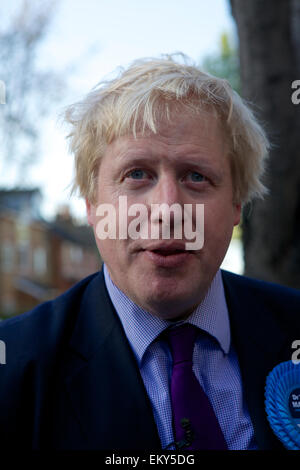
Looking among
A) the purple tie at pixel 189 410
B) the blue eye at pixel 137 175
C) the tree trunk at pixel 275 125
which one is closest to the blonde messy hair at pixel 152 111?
the blue eye at pixel 137 175

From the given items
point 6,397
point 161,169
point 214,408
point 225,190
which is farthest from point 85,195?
point 214,408

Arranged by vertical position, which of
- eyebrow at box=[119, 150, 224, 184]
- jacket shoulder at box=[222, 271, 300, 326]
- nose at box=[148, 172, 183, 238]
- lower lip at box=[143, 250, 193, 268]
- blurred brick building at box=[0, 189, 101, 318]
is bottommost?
jacket shoulder at box=[222, 271, 300, 326]

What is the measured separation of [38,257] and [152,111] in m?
33.8

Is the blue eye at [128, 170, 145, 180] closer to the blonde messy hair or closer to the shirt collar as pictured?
the blonde messy hair

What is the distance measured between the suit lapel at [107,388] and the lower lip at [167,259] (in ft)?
1.23

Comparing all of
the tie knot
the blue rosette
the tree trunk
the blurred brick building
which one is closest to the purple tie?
the tie knot

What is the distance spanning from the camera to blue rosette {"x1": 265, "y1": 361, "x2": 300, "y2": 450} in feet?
6.38

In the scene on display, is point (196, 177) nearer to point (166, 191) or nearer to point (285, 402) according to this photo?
point (166, 191)

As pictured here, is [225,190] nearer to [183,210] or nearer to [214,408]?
[183,210]

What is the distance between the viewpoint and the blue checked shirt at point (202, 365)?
1927mm

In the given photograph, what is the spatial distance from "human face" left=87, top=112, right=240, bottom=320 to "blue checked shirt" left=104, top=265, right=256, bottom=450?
90mm

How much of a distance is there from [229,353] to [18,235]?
32122 millimetres

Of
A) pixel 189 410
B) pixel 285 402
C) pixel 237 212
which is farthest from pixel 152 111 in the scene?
pixel 285 402

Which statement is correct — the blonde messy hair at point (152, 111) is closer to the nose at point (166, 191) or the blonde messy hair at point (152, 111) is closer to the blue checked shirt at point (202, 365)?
the nose at point (166, 191)
